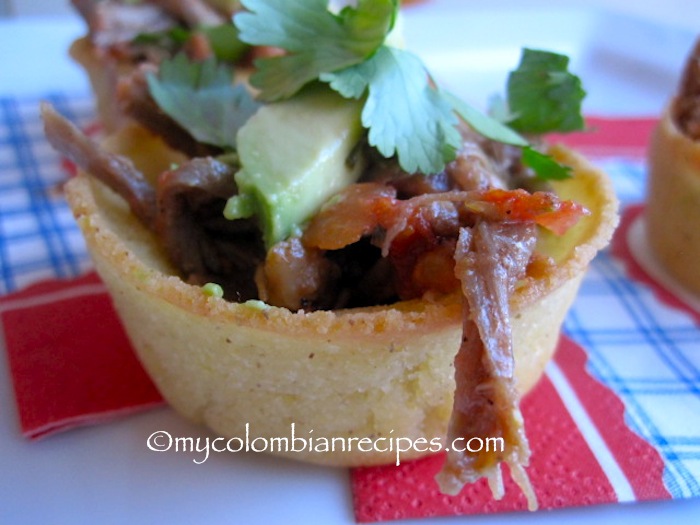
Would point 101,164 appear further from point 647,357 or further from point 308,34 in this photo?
point 647,357

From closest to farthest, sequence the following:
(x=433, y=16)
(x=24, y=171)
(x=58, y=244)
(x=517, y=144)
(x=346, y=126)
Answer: (x=346, y=126), (x=517, y=144), (x=58, y=244), (x=24, y=171), (x=433, y=16)

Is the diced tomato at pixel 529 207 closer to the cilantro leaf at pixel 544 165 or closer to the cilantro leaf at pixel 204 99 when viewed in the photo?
the cilantro leaf at pixel 544 165

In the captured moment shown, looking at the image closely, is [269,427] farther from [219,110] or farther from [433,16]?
[433,16]

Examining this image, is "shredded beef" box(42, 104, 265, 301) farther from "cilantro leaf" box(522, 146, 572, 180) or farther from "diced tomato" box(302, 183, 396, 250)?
"cilantro leaf" box(522, 146, 572, 180)

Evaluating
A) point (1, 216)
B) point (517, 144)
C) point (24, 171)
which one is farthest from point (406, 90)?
point (24, 171)

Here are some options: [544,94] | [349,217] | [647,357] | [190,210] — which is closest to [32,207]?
[190,210]

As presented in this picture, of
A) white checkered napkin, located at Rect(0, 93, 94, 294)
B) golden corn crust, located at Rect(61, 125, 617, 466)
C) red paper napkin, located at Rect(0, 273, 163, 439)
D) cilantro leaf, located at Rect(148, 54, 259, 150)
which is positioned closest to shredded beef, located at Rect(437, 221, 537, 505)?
golden corn crust, located at Rect(61, 125, 617, 466)
